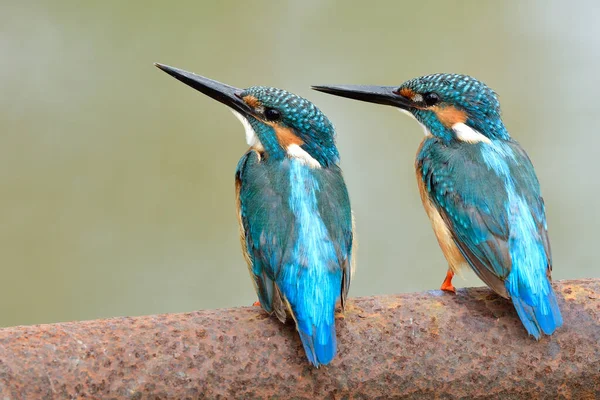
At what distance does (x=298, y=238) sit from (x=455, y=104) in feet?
2.35

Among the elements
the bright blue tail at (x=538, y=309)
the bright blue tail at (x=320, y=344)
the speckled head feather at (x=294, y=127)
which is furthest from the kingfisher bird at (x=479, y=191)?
the bright blue tail at (x=320, y=344)

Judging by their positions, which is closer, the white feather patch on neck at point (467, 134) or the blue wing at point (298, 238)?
the blue wing at point (298, 238)

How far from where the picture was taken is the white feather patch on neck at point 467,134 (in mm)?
2111

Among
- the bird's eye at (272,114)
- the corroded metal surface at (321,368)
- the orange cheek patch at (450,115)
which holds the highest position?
the bird's eye at (272,114)

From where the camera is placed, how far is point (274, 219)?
1.75 metres

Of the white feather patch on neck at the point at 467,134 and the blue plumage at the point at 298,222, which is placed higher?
the white feather patch on neck at the point at 467,134

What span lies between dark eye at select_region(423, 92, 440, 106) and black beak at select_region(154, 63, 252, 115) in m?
0.51

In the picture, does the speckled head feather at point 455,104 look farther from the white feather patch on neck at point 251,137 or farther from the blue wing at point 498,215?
the white feather patch on neck at point 251,137

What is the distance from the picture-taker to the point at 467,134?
6.98 ft

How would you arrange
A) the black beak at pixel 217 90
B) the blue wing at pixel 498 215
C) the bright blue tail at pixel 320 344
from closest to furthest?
the bright blue tail at pixel 320 344
the blue wing at pixel 498 215
the black beak at pixel 217 90

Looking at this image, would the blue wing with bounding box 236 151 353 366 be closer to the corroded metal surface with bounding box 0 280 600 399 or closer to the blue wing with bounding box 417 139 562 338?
the corroded metal surface with bounding box 0 280 600 399

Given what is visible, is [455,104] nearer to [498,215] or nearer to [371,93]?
[371,93]

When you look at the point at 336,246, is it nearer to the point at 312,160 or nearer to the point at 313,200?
the point at 313,200

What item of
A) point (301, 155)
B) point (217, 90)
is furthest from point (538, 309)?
point (217, 90)
